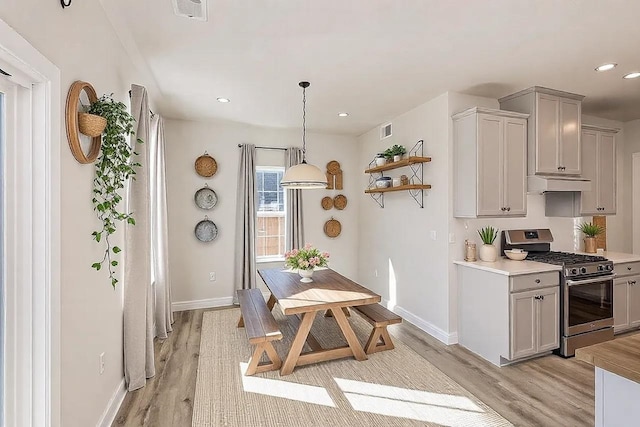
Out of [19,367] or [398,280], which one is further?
[398,280]

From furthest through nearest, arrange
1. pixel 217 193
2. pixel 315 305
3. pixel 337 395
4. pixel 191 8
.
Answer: pixel 217 193
pixel 315 305
pixel 337 395
pixel 191 8

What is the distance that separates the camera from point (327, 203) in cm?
529

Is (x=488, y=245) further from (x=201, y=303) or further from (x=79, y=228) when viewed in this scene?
(x=201, y=303)

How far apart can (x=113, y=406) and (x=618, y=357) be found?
285cm

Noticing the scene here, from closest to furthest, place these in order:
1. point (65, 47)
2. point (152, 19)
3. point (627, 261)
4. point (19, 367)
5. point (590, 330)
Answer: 1. point (19, 367)
2. point (65, 47)
3. point (152, 19)
4. point (590, 330)
5. point (627, 261)

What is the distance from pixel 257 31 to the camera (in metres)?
2.27

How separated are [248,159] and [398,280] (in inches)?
109

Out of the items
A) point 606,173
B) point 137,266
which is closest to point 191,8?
point 137,266

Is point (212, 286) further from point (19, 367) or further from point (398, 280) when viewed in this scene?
point (19, 367)

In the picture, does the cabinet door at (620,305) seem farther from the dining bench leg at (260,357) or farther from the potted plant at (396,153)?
the dining bench leg at (260,357)

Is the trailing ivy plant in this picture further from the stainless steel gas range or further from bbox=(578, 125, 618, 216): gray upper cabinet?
bbox=(578, 125, 618, 216): gray upper cabinet

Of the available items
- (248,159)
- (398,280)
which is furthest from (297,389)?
(248,159)

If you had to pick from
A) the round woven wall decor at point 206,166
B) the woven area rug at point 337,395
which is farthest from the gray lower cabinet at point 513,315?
the round woven wall decor at point 206,166

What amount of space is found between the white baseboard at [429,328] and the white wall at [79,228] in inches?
120
